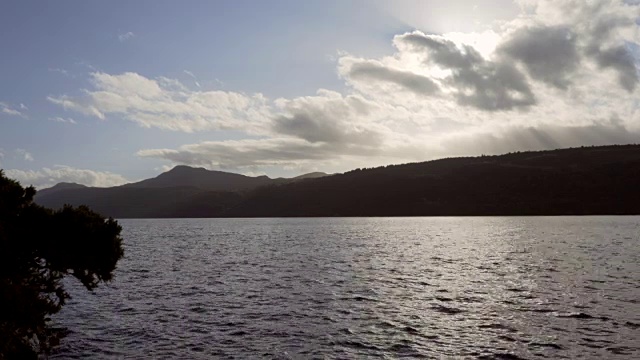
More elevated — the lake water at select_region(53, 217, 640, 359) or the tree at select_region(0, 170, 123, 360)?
the tree at select_region(0, 170, 123, 360)

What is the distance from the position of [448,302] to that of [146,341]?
28.4 meters

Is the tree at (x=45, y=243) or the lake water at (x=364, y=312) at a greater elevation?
the tree at (x=45, y=243)

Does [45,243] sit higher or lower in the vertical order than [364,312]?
higher

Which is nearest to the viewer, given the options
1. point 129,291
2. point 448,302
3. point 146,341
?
point 146,341

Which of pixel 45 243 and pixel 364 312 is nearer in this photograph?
pixel 45 243

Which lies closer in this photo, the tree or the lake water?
the tree

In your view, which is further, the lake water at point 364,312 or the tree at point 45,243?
the lake water at point 364,312

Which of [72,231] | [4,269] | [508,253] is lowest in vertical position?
[508,253]

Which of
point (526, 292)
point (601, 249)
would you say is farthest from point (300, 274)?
point (601, 249)

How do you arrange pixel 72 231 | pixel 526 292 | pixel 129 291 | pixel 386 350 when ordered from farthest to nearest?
pixel 129 291 < pixel 526 292 < pixel 386 350 < pixel 72 231

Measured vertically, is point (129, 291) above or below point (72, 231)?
Result: below

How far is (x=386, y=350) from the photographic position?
30828 mm

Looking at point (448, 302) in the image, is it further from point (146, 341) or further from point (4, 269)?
point (4, 269)

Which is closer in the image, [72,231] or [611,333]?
[72,231]
